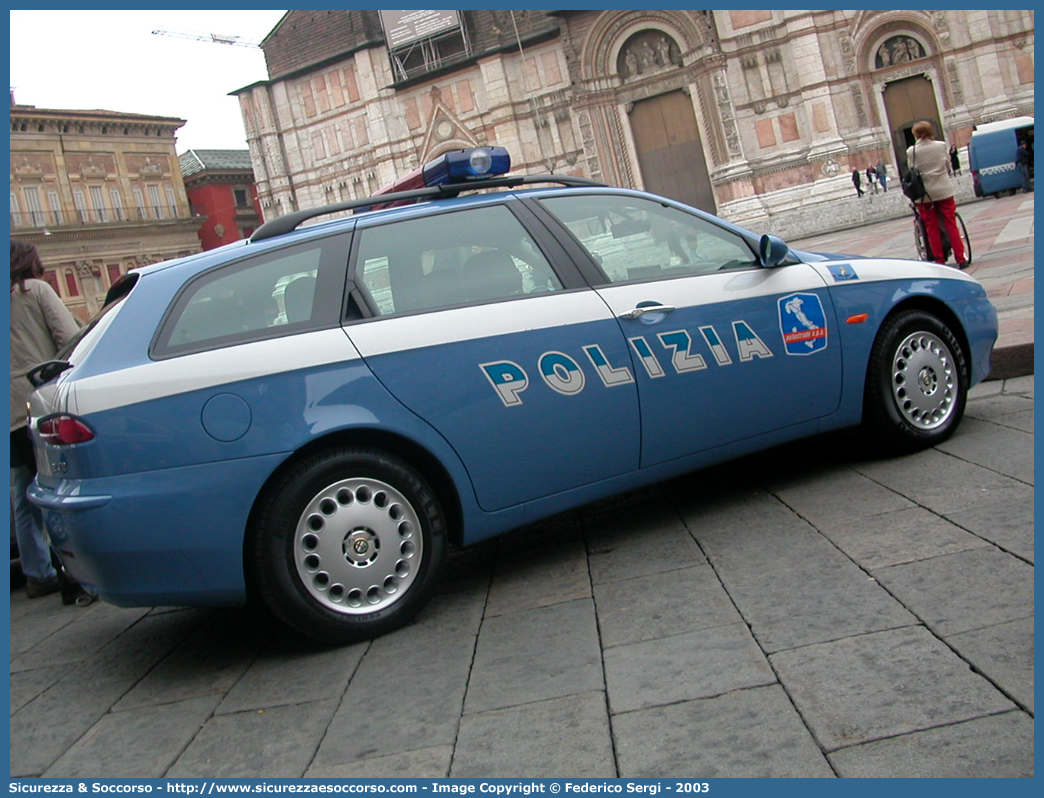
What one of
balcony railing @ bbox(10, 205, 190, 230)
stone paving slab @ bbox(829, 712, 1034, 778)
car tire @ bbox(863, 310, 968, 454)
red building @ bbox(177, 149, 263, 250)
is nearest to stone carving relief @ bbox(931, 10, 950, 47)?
car tire @ bbox(863, 310, 968, 454)

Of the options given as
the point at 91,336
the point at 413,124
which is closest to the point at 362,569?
the point at 91,336

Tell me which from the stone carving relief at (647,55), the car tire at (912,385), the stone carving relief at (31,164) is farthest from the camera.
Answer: the stone carving relief at (31,164)

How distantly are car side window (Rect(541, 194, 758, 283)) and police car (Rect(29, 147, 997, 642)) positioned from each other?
12 mm

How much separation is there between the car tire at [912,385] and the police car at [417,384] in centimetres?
2

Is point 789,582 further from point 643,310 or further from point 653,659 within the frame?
point 643,310

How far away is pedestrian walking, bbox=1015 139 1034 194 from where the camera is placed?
26672mm

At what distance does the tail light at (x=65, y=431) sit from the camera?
11.3 feet

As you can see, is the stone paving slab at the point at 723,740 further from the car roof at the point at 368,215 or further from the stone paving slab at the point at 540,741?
the car roof at the point at 368,215

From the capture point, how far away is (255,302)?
379cm

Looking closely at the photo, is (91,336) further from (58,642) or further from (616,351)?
(616,351)

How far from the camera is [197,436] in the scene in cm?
348

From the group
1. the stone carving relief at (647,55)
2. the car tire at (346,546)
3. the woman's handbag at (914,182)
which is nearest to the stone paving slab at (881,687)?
the car tire at (346,546)

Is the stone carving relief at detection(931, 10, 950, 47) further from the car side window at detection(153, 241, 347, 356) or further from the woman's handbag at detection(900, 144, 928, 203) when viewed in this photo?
the car side window at detection(153, 241, 347, 356)
